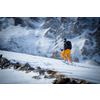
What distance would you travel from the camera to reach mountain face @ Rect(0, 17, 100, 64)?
6.73 ft

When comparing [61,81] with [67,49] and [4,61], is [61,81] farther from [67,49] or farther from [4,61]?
[4,61]

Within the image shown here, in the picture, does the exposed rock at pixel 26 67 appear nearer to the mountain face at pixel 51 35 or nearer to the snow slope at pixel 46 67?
the snow slope at pixel 46 67

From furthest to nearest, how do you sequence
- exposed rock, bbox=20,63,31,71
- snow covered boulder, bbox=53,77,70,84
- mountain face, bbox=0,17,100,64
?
1. mountain face, bbox=0,17,100,64
2. exposed rock, bbox=20,63,31,71
3. snow covered boulder, bbox=53,77,70,84

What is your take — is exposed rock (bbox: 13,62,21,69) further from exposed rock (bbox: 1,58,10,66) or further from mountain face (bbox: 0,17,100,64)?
mountain face (bbox: 0,17,100,64)

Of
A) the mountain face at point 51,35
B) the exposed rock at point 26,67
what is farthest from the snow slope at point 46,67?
the mountain face at point 51,35

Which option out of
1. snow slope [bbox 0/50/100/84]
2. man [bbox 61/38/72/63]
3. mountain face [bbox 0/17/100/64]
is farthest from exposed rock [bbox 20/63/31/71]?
man [bbox 61/38/72/63]

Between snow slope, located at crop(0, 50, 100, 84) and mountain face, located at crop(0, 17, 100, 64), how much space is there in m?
0.21

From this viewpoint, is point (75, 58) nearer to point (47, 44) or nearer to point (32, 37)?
point (47, 44)

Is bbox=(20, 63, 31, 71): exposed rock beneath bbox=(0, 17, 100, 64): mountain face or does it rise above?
beneath

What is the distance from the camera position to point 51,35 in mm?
2346

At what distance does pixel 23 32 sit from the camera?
230cm

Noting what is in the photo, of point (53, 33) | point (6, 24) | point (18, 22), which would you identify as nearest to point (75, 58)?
point (53, 33)

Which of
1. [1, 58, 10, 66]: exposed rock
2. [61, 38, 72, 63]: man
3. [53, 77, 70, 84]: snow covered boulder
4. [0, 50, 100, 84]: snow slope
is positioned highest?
[61, 38, 72, 63]: man

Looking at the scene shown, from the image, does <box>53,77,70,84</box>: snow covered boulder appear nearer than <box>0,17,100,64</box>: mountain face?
Yes
